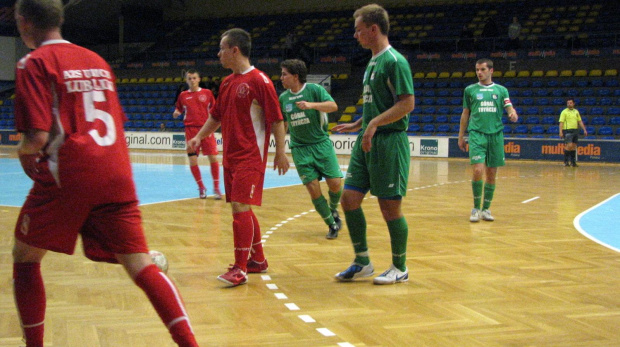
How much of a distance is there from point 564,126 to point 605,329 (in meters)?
15.3

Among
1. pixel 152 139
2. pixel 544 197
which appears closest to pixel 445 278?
pixel 544 197

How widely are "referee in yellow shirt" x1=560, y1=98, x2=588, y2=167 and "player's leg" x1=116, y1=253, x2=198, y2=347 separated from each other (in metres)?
16.5

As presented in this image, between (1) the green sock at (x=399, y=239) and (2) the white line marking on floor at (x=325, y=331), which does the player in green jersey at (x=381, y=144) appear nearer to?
(1) the green sock at (x=399, y=239)

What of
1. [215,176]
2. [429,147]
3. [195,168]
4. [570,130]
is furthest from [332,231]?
[429,147]

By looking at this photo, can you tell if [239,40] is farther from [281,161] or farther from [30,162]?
[30,162]

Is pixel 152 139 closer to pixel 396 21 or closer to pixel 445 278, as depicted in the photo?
pixel 396 21

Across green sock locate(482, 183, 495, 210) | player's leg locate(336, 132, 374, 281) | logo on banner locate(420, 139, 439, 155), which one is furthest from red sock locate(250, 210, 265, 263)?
logo on banner locate(420, 139, 439, 155)

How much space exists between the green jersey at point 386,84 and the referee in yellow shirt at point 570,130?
1419cm

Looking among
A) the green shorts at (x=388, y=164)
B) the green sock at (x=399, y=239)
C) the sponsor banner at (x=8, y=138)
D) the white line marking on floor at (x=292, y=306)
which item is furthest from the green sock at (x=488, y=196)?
the sponsor banner at (x=8, y=138)

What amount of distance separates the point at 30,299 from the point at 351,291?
7.17 feet

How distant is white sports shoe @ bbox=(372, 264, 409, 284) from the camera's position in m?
4.57

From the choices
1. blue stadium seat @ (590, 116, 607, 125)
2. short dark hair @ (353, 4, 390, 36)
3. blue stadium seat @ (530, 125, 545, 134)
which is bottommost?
blue stadium seat @ (530, 125, 545, 134)

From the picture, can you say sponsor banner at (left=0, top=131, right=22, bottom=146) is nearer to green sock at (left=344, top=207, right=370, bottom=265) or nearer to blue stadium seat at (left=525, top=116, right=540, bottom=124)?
blue stadium seat at (left=525, top=116, right=540, bottom=124)

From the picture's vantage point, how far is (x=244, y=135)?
4641 millimetres
